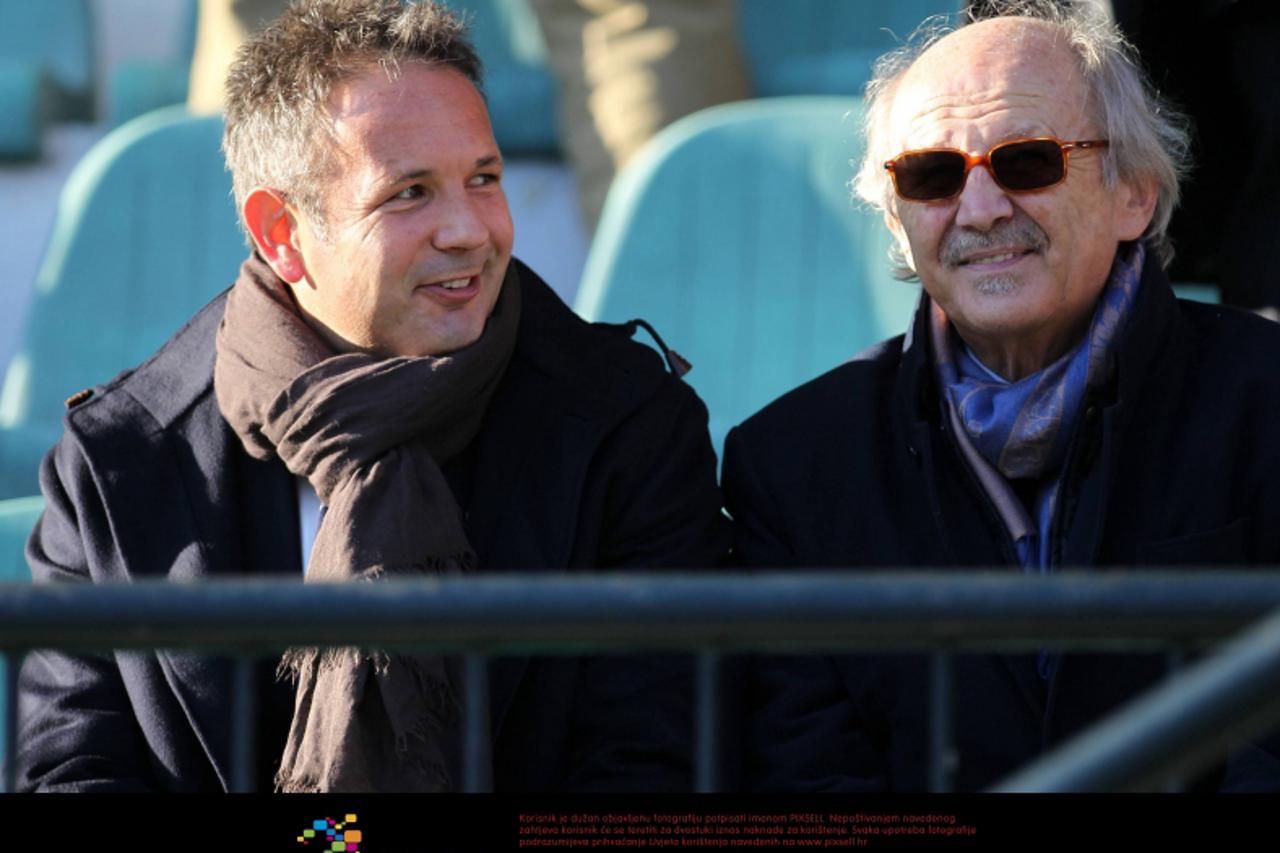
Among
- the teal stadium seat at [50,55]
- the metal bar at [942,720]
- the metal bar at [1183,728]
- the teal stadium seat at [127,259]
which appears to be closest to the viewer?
the metal bar at [1183,728]

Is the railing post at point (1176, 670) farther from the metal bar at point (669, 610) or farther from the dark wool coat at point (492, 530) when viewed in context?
the dark wool coat at point (492, 530)

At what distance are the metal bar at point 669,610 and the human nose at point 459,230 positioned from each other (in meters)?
1.26

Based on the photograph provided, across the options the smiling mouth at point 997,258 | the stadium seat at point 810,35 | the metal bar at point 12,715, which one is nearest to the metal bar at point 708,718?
the metal bar at point 12,715

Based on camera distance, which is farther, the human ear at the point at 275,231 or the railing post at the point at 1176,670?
the human ear at the point at 275,231

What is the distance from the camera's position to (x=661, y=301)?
3725mm

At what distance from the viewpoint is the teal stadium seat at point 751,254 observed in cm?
370

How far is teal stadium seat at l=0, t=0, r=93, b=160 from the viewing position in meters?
5.15

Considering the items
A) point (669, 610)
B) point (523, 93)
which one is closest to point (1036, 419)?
point (669, 610)

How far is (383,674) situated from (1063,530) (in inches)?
34.0

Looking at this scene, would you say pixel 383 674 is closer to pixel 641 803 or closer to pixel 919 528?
pixel 641 803

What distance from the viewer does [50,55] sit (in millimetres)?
5434

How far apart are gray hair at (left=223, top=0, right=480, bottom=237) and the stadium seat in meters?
2.35

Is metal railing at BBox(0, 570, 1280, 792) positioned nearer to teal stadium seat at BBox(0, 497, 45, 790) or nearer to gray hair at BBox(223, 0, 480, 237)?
gray hair at BBox(223, 0, 480, 237)

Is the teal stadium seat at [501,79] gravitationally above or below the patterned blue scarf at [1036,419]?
above
